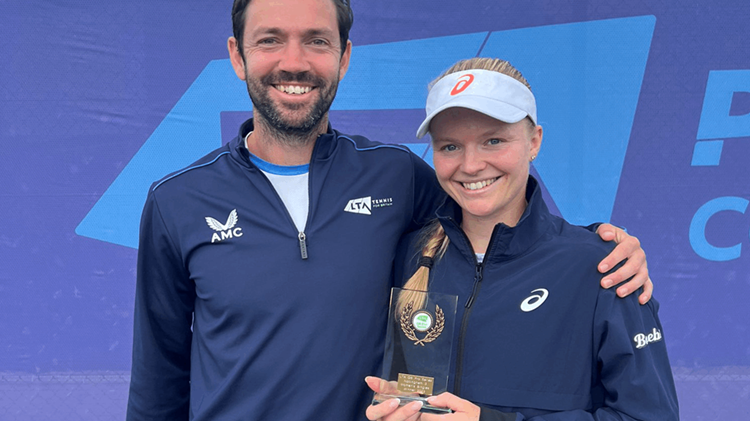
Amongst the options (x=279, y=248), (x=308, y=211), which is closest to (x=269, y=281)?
(x=279, y=248)

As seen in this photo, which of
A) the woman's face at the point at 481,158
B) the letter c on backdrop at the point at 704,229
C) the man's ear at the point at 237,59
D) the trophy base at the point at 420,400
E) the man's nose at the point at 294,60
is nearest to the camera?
the trophy base at the point at 420,400

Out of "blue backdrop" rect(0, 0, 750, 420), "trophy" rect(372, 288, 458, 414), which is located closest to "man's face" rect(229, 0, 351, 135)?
"trophy" rect(372, 288, 458, 414)

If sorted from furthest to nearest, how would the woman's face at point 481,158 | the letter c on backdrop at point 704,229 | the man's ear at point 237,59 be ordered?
the letter c on backdrop at point 704,229 → the man's ear at point 237,59 → the woman's face at point 481,158

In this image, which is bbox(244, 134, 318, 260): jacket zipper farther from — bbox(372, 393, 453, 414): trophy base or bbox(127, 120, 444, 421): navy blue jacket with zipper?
bbox(372, 393, 453, 414): trophy base

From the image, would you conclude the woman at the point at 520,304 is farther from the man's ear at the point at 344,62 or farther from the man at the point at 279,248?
the man's ear at the point at 344,62

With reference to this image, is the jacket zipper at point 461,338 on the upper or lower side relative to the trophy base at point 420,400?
upper

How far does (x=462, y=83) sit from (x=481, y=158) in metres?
0.16

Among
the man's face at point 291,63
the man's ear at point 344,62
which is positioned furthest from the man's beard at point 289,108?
the man's ear at point 344,62

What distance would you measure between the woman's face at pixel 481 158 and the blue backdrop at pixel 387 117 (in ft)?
6.88

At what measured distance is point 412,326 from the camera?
48.7 inches

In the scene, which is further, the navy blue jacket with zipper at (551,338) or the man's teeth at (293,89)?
the man's teeth at (293,89)

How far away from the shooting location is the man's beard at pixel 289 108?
4.84ft

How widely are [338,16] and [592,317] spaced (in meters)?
0.93

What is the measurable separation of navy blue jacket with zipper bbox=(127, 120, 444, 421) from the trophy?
0.47 feet
